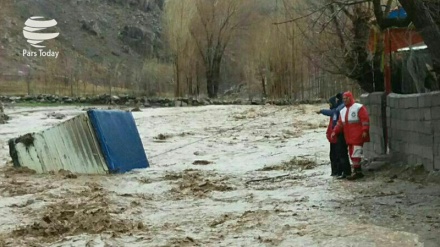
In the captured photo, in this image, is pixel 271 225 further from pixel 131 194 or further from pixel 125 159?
pixel 125 159

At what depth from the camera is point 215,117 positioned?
26.0 meters

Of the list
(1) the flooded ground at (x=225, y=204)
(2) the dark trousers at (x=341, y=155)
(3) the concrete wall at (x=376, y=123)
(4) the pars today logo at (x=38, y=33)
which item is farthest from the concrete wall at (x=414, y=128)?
(4) the pars today logo at (x=38, y=33)

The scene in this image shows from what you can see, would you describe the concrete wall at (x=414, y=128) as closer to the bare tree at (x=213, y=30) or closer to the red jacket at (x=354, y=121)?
the red jacket at (x=354, y=121)

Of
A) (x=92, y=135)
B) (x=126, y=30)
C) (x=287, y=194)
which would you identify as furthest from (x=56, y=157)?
(x=126, y=30)

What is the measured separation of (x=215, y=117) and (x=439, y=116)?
17.6 metres

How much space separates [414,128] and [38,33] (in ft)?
195

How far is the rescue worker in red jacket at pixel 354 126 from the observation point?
959 cm

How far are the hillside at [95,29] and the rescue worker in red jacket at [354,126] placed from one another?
50819 mm

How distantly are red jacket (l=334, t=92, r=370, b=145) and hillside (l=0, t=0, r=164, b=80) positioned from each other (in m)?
50.8

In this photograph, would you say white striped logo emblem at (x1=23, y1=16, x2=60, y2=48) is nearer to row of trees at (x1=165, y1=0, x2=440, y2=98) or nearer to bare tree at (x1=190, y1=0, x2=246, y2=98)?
row of trees at (x1=165, y1=0, x2=440, y2=98)

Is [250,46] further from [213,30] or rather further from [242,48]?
[242,48]

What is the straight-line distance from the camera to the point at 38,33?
211ft

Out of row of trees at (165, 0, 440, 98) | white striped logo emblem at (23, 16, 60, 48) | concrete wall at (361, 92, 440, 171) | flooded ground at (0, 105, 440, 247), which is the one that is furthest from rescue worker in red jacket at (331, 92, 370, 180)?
white striped logo emblem at (23, 16, 60, 48)

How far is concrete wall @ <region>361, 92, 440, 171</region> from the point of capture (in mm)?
8820
